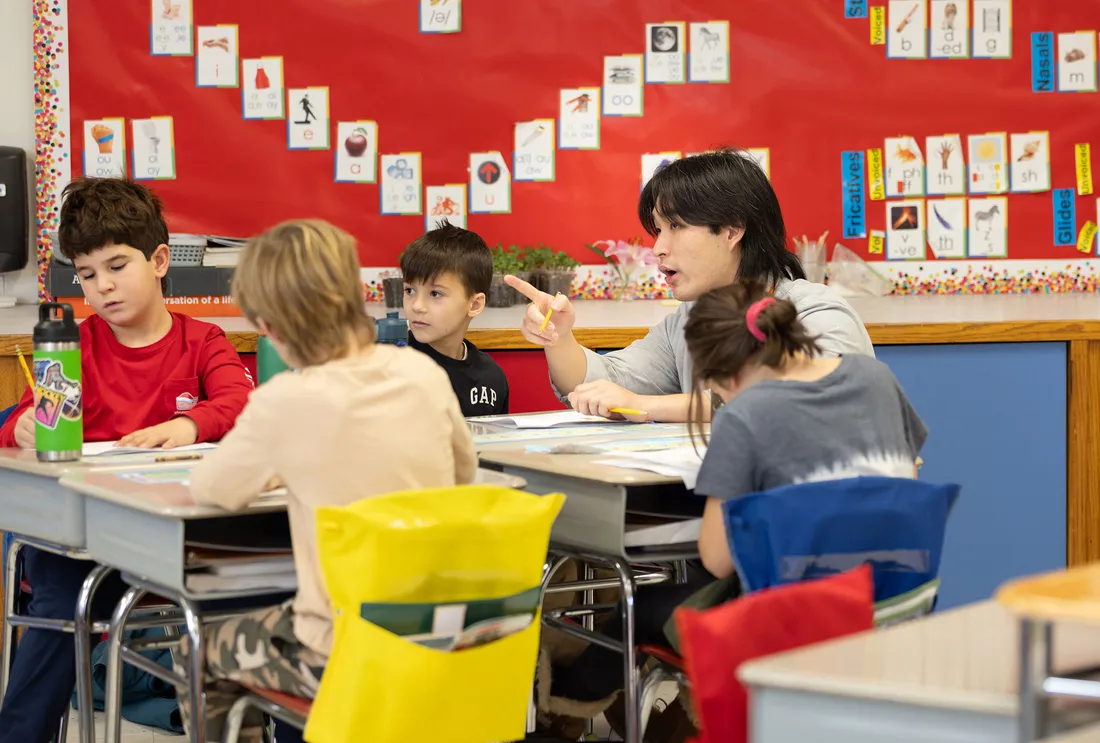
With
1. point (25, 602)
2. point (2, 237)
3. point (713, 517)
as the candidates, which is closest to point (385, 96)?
point (2, 237)

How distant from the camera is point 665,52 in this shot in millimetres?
4539

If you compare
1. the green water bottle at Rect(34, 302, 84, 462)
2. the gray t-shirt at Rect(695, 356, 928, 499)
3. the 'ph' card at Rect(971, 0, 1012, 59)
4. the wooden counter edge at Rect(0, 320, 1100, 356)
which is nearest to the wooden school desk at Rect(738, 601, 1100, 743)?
the gray t-shirt at Rect(695, 356, 928, 499)

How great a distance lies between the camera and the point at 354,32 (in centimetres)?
443

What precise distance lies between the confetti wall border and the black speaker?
74mm

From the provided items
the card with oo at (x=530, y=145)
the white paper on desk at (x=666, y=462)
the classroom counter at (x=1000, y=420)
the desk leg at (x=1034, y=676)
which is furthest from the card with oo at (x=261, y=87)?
the desk leg at (x=1034, y=676)

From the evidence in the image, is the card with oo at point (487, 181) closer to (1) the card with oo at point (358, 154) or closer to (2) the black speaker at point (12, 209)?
(1) the card with oo at point (358, 154)

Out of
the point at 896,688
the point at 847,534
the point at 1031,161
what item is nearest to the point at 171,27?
the point at 1031,161

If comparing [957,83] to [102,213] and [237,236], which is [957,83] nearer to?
[237,236]

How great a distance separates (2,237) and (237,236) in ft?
2.39

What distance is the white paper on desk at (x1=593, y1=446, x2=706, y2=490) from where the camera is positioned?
1.82 m

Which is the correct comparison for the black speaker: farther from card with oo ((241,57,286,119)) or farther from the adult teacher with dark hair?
the adult teacher with dark hair

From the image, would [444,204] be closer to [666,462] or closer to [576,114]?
[576,114]

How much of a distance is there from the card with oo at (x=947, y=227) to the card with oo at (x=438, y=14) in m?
1.77

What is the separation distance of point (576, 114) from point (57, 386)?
2892mm
